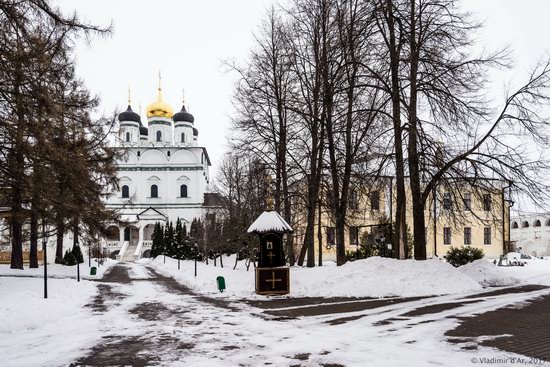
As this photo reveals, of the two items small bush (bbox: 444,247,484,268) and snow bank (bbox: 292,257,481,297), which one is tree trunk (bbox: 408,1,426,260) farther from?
small bush (bbox: 444,247,484,268)

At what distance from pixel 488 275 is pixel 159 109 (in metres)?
70.2

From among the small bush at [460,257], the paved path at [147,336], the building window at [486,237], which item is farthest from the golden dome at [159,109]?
the paved path at [147,336]

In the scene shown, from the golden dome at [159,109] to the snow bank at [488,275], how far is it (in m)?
68.9

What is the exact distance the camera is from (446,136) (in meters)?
18.1

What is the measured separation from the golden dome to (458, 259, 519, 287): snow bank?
6886cm

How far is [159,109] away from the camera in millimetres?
81625

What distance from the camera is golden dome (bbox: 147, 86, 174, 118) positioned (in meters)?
81.6

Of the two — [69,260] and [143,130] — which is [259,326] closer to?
[69,260]

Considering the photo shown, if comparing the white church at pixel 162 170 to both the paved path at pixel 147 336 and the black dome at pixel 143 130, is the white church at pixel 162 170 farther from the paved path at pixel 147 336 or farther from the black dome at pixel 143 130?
the paved path at pixel 147 336

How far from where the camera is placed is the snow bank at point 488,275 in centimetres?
1953

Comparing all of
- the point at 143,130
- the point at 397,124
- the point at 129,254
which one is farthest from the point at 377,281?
the point at 143,130

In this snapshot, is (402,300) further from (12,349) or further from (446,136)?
(12,349)

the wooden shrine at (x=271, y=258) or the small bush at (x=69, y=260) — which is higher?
the wooden shrine at (x=271, y=258)

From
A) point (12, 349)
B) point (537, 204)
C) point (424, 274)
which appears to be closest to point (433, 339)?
point (12, 349)
